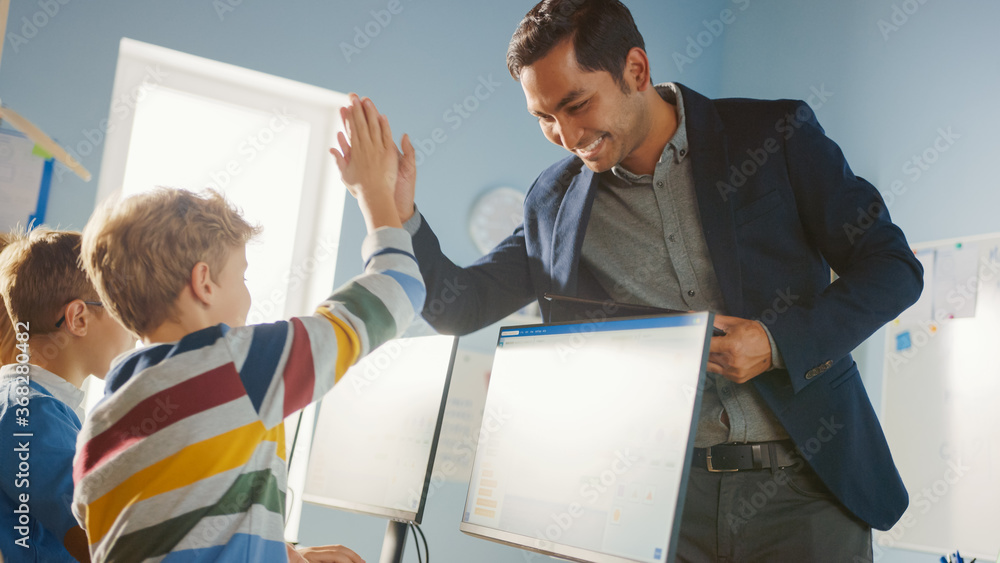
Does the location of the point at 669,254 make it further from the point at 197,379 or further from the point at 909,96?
the point at 909,96

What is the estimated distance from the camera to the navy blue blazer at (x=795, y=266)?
1.12 m

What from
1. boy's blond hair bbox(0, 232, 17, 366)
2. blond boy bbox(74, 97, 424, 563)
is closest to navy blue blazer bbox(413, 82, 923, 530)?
blond boy bbox(74, 97, 424, 563)

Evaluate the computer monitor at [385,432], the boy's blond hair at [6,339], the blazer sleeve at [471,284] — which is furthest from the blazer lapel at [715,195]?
the boy's blond hair at [6,339]

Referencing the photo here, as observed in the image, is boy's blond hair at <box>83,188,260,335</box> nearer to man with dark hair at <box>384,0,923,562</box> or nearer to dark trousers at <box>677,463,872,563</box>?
man with dark hair at <box>384,0,923,562</box>

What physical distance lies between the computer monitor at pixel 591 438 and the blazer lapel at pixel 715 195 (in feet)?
0.67

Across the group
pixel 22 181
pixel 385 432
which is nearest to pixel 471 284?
pixel 385 432

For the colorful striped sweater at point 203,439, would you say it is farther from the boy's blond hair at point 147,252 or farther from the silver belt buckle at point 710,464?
the silver belt buckle at point 710,464

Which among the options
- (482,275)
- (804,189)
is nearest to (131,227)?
(482,275)

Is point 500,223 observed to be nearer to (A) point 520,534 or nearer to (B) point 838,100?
(B) point 838,100

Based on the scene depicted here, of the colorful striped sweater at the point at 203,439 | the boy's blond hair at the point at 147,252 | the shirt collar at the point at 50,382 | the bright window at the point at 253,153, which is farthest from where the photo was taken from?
the bright window at the point at 253,153

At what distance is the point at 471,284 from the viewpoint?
4.80 feet

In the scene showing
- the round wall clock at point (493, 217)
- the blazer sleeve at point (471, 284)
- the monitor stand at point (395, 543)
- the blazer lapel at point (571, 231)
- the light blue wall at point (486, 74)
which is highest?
the light blue wall at point (486, 74)

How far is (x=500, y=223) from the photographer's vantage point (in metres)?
3.19

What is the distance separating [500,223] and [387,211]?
2.03 meters
